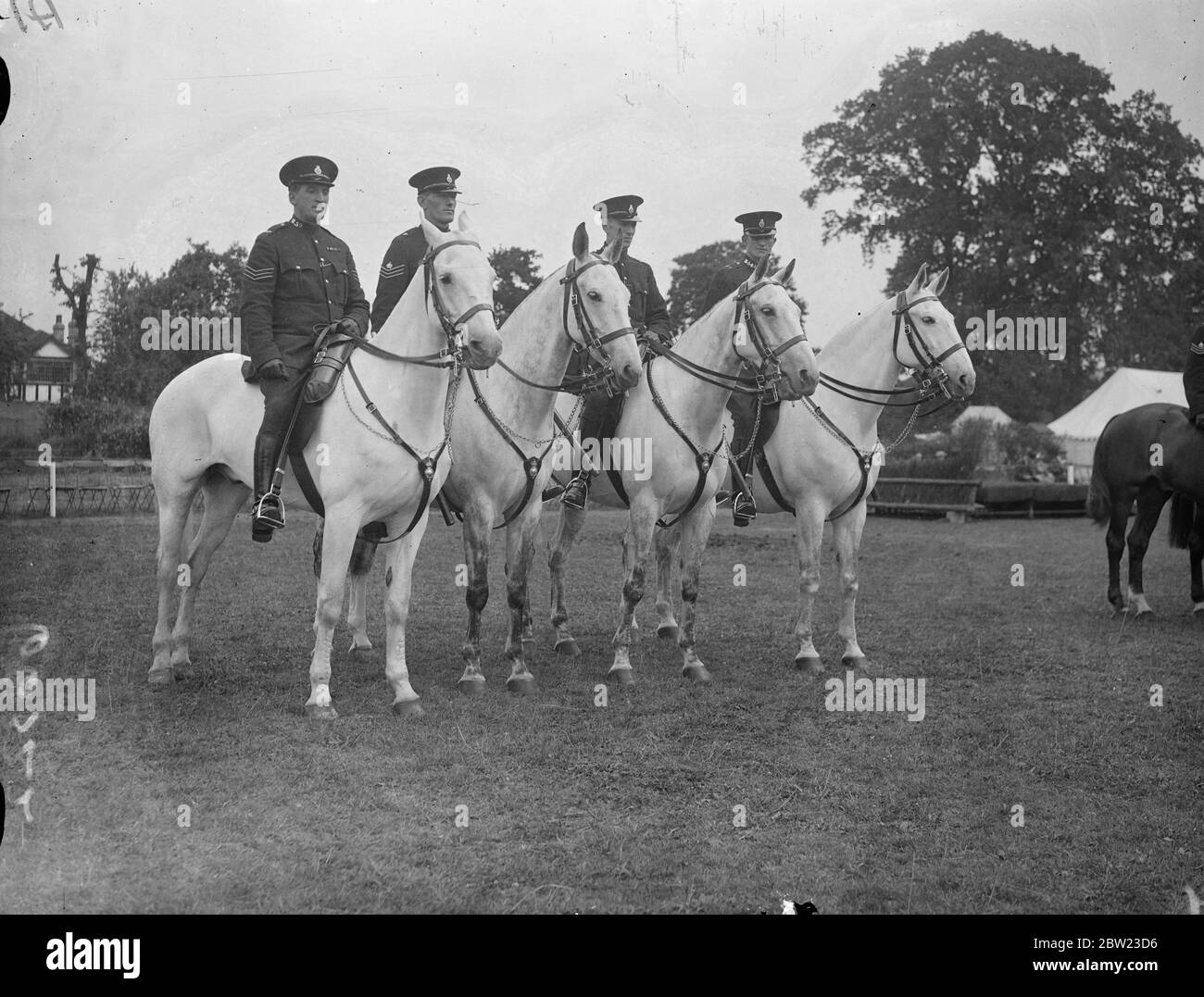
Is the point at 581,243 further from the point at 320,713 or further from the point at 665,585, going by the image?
the point at 665,585

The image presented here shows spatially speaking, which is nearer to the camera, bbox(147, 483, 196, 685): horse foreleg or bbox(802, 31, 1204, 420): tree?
bbox(147, 483, 196, 685): horse foreleg

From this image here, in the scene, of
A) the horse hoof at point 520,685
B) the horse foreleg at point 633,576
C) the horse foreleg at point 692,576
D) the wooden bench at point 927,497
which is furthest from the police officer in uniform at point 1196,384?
the wooden bench at point 927,497

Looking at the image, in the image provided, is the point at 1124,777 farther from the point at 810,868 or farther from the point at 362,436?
the point at 362,436

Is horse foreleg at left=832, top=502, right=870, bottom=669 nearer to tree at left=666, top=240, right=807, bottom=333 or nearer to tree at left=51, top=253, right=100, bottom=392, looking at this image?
tree at left=51, top=253, right=100, bottom=392

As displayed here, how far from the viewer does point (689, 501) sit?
343 inches

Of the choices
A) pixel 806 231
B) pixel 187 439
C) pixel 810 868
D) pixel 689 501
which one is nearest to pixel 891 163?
pixel 806 231

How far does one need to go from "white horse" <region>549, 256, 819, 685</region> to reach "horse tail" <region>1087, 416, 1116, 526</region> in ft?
19.9

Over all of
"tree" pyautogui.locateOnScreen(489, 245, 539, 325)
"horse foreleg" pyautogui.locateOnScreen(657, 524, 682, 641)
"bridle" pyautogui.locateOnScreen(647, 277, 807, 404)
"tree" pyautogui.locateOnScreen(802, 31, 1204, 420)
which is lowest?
"horse foreleg" pyautogui.locateOnScreen(657, 524, 682, 641)

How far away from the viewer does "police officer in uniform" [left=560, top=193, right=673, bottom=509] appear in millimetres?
9148

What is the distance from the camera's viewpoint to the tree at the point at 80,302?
8.96 metres

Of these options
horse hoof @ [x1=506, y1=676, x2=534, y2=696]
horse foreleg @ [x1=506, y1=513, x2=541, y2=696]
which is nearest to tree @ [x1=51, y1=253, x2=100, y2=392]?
horse foreleg @ [x1=506, y1=513, x2=541, y2=696]

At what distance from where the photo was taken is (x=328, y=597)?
714 cm

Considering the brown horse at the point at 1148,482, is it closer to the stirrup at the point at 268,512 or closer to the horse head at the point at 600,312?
the horse head at the point at 600,312

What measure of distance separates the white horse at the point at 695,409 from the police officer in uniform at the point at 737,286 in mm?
404
